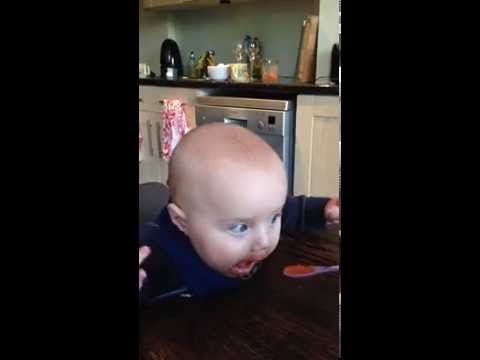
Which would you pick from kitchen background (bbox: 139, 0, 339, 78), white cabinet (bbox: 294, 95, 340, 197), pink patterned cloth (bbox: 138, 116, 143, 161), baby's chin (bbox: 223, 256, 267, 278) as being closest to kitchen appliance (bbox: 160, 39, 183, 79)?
kitchen background (bbox: 139, 0, 339, 78)

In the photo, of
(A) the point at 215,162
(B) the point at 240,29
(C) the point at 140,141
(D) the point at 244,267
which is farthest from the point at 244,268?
(B) the point at 240,29

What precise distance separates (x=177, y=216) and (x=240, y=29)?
553 millimetres

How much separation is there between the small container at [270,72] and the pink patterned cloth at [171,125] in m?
0.20

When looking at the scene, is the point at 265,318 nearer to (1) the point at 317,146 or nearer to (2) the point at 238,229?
(2) the point at 238,229

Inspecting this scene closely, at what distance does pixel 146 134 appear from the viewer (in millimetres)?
922

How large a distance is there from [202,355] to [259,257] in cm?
21

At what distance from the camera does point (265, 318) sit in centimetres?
92

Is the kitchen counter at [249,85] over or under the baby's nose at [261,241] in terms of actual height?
over

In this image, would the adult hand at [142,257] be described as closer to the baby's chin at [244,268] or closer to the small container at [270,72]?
the baby's chin at [244,268]

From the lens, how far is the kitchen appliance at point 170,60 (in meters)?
0.96

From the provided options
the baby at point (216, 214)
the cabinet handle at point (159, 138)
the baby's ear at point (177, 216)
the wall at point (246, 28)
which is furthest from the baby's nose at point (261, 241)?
the wall at point (246, 28)
